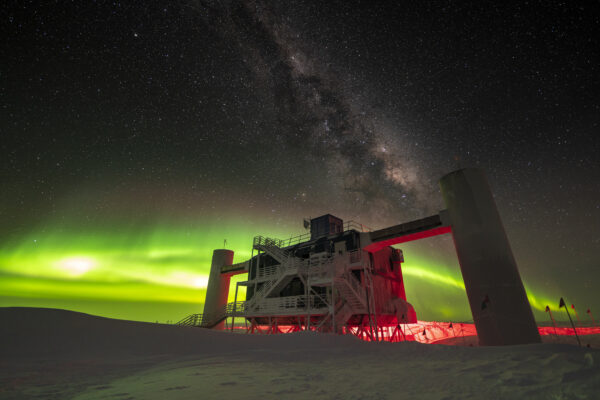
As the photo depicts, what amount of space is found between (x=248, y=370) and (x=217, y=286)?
110 ft

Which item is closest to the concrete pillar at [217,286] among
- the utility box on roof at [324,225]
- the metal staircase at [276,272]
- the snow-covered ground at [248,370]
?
the metal staircase at [276,272]

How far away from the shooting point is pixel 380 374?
4523mm

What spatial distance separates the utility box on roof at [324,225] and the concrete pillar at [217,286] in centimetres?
1495

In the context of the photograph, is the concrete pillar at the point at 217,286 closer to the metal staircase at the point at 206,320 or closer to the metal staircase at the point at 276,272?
the metal staircase at the point at 206,320

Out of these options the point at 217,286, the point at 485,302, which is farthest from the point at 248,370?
the point at 217,286

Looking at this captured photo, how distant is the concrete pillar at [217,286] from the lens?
1348 inches

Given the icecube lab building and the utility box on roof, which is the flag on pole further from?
the utility box on roof

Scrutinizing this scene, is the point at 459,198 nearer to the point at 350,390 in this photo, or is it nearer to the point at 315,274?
the point at 315,274

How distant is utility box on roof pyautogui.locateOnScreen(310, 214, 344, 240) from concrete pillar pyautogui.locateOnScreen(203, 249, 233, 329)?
14.9 meters

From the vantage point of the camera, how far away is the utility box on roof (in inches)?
1178

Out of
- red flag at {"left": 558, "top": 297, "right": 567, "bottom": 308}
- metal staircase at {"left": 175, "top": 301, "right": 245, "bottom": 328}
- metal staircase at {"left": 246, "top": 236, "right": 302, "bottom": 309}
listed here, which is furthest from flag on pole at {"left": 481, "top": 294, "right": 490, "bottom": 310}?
metal staircase at {"left": 175, "top": 301, "right": 245, "bottom": 328}

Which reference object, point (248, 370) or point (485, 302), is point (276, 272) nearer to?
point (485, 302)

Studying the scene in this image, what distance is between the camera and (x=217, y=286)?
117ft

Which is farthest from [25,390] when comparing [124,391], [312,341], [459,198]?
[459,198]
